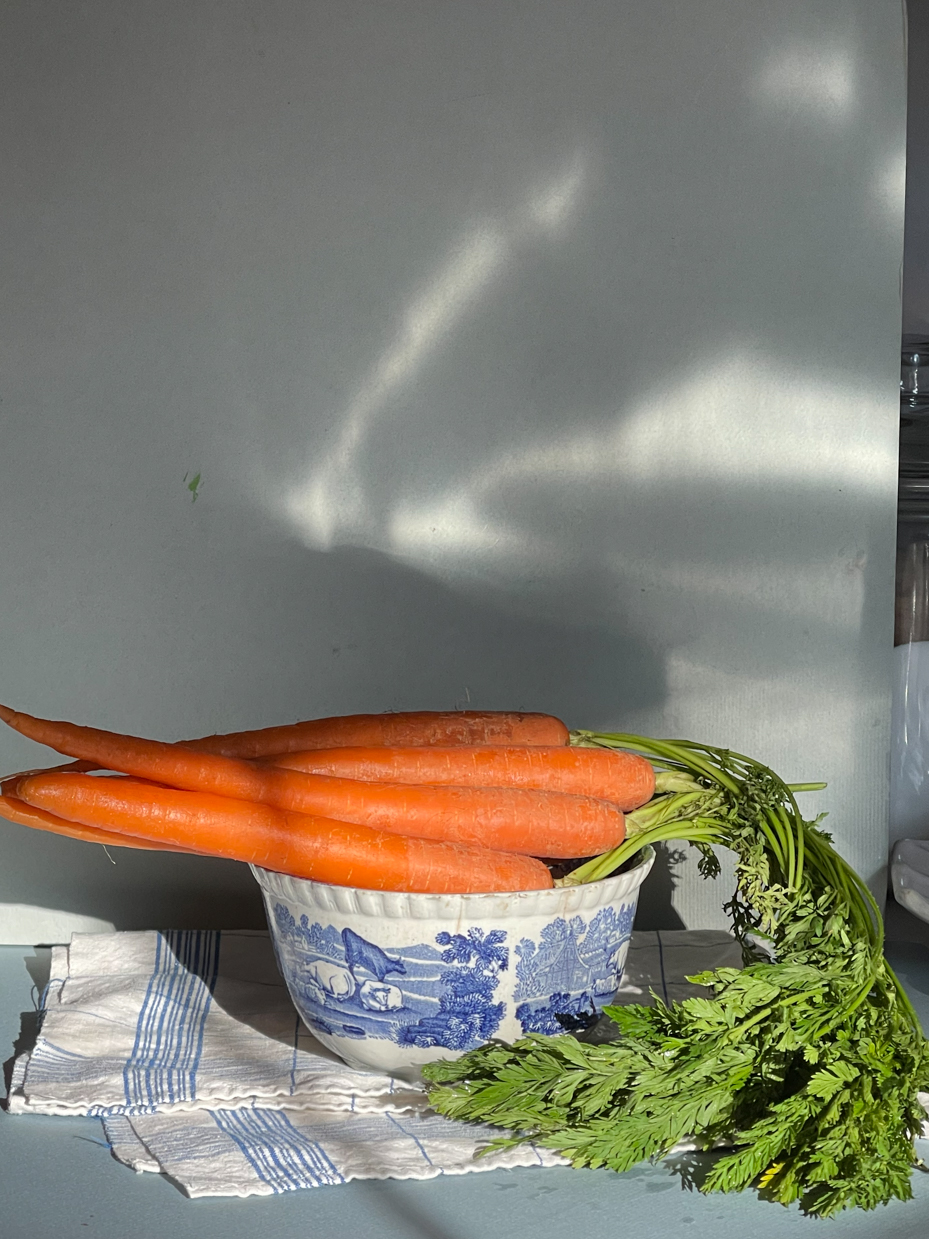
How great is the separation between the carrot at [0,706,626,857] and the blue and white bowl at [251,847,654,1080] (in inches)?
1.7

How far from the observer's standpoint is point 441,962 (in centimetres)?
65

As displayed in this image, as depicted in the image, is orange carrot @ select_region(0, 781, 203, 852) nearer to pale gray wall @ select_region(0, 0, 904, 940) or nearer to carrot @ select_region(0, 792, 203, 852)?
carrot @ select_region(0, 792, 203, 852)

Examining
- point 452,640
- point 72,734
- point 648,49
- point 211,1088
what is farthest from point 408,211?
point 211,1088

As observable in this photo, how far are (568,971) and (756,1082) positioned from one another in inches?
4.8

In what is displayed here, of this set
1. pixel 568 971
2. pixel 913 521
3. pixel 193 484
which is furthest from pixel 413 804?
pixel 913 521

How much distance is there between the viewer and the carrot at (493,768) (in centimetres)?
74

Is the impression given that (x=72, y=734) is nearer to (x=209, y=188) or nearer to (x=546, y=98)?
(x=209, y=188)

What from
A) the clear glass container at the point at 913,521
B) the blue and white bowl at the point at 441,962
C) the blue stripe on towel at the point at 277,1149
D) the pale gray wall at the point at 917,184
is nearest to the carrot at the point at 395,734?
the blue and white bowl at the point at 441,962

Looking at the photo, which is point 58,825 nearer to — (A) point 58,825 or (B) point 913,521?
(A) point 58,825

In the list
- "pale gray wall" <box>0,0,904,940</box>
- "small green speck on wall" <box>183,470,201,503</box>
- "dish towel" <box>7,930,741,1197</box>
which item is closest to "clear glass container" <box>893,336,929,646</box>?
"pale gray wall" <box>0,0,904,940</box>

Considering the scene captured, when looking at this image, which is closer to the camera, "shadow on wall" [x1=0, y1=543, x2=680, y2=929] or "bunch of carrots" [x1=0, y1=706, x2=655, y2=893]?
"bunch of carrots" [x1=0, y1=706, x2=655, y2=893]

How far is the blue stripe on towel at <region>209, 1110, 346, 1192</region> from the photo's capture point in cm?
59

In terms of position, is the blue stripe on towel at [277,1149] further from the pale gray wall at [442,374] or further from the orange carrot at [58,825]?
the pale gray wall at [442,374]

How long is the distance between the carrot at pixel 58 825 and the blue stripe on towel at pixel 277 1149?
16 centimetres
